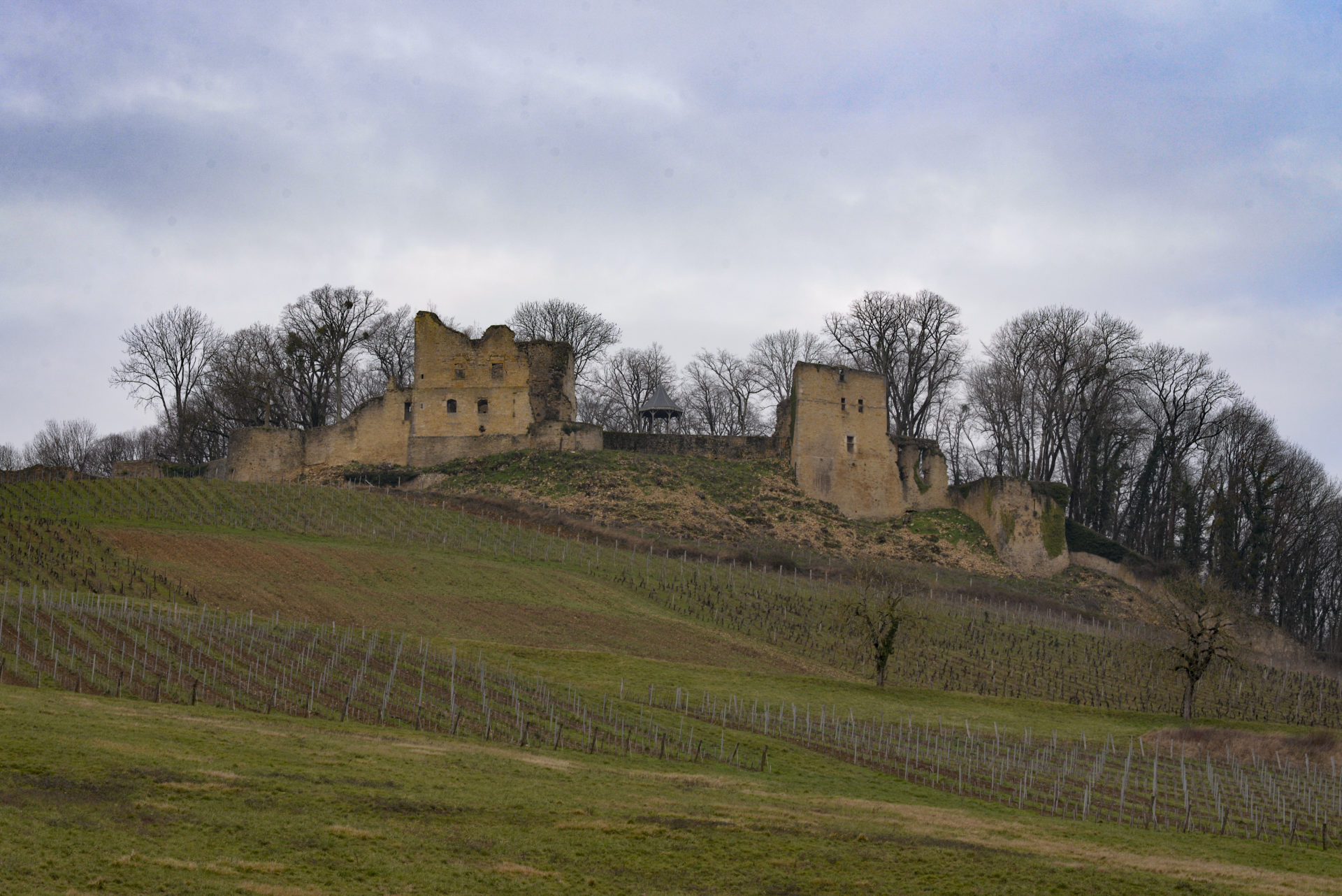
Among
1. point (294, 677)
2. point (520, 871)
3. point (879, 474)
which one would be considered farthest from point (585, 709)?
point (879, 474)

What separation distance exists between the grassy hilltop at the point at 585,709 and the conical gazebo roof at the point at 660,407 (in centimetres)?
951

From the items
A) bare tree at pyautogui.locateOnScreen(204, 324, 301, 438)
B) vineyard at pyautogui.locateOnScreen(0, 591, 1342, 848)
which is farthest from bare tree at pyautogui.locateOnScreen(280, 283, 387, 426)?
vineyard at pyautogui.locateOnScreen(0, 591, 1342, 848)

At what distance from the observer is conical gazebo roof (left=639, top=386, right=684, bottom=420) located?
183ft

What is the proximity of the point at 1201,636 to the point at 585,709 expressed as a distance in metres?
16.2

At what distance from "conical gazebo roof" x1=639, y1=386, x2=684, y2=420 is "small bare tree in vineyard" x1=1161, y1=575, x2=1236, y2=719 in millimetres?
26894

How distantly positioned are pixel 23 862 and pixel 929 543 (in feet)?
131

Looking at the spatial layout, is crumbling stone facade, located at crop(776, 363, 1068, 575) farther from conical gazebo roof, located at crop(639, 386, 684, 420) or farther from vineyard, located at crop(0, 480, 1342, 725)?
vineyard, located at crop(0, 480, 1342, 725)

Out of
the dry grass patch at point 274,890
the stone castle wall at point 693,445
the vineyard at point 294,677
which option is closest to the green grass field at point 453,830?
the dry grass patch at point 274,890

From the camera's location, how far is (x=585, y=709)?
69.9ft

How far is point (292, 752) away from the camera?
14.3m

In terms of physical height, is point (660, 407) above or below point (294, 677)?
above

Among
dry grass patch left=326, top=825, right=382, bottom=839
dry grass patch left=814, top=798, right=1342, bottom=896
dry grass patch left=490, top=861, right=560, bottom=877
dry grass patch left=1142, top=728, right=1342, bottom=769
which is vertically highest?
dry grass patch left=326, top=825, right=382, bottom=839

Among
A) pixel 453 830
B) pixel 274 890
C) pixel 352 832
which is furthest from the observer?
pixel 453 830

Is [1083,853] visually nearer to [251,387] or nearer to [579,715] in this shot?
[579,715]
